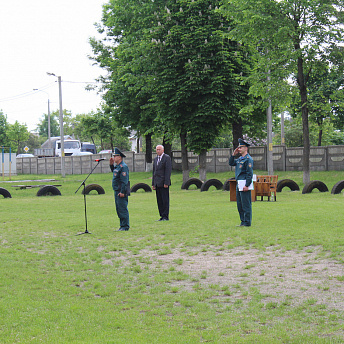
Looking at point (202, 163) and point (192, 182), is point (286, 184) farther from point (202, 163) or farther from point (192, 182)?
point (202, 163)

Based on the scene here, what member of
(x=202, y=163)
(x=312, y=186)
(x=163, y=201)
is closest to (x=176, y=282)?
(x=163, y=201)

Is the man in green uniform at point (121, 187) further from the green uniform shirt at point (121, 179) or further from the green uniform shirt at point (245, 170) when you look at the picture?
the green uniform shirt at point (245, 170)

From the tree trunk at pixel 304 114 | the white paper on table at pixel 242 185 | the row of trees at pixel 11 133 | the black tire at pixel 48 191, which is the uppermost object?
the row of trees at pixel 11 133

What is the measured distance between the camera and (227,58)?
27.4 meters

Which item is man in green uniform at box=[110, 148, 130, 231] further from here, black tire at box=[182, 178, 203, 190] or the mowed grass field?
black tire at box=[182, 178, 203, 190]

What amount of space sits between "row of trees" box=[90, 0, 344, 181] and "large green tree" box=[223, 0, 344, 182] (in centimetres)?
5

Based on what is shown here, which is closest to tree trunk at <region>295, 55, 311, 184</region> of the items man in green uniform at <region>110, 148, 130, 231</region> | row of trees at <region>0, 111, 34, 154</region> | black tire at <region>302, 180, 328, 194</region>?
black tire at <region>302, 180, 328, 194</region>

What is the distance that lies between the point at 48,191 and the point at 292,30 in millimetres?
14739

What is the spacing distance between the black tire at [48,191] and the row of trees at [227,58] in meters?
7.47

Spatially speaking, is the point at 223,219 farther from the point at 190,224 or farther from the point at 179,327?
the point at 179,327

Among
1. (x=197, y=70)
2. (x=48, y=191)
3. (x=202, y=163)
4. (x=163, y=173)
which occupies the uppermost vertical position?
(x=197, y=70)

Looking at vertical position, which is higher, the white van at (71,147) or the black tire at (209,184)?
the white van at (71,147)

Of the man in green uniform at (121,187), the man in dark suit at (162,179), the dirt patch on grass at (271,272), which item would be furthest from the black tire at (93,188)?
the dirt patch on grass at (271,272)

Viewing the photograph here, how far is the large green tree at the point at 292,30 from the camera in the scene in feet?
77.3
